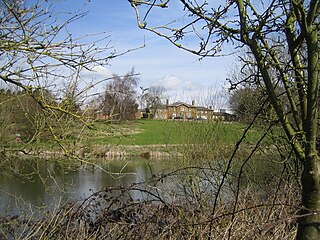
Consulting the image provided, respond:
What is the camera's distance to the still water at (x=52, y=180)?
514 cm

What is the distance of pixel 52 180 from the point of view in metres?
9.05

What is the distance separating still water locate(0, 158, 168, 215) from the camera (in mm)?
5137

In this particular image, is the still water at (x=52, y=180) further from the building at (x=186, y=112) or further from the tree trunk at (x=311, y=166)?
the tree trunk at (x=311, y=166)

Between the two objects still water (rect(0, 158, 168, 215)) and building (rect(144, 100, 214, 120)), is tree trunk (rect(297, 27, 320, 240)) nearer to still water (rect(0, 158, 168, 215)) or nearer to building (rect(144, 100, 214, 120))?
still water (rect(0, 158, 168, 215))

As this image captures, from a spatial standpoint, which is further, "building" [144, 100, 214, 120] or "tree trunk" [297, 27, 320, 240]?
"building" [144, 100, 214, 120]

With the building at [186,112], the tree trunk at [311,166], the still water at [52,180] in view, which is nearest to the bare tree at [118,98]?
the still water at [52,180]

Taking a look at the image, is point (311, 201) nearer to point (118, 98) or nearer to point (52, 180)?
point (118, 98)

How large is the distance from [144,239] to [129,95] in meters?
2.15

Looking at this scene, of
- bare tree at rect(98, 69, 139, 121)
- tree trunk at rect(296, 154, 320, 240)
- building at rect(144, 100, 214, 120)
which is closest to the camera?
tree trunk at rect(296, 154, 320, 240)

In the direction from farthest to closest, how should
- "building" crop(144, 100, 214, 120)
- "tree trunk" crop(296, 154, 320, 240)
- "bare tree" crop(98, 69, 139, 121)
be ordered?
"building" crop(144, 100, 214, 120), "bare tree" crop(98, 69, 139, 121), "tree trunk" crop(296, 154, 320, 240)

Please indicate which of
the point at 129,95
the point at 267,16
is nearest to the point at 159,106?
the point at 129,95

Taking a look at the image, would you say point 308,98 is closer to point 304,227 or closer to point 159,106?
point 304,227

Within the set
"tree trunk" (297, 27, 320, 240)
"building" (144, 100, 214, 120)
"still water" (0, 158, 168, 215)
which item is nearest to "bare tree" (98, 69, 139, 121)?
"still water" (0, 158, 168, 215)

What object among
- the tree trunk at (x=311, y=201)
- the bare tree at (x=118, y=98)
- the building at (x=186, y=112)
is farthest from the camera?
the building at (x=186, y=112)
